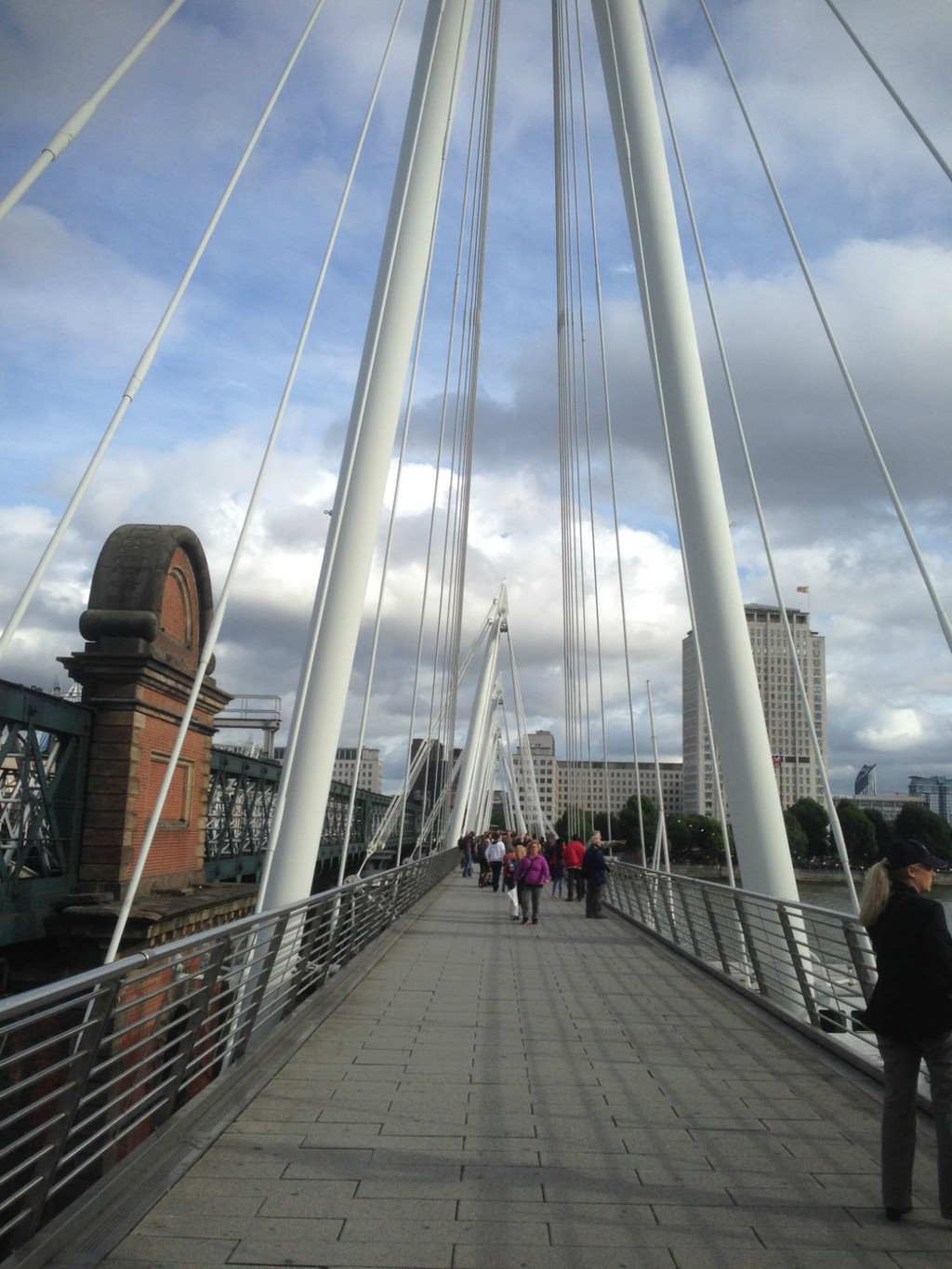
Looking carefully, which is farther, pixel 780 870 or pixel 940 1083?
pixel 780 870

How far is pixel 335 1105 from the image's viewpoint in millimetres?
5105

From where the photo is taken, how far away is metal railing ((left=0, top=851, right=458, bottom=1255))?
331cm

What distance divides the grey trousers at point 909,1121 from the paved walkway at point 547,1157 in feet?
0.34

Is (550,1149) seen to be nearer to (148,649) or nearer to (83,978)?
(83,978)

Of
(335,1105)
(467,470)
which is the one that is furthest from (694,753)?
(335,1105)

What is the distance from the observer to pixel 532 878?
1520 cm

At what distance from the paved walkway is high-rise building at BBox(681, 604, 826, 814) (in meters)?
3.35

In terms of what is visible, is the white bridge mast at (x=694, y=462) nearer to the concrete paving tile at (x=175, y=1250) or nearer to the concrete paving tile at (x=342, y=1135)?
the concrete paving tile at (x=342, y=1135)

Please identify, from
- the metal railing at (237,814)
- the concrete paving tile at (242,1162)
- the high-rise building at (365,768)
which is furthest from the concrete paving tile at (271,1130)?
the high-rise building at (365,768)

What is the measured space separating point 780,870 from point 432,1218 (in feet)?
19.2

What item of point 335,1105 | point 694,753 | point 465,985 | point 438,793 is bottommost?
point 335,1105

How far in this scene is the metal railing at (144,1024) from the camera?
3314mm

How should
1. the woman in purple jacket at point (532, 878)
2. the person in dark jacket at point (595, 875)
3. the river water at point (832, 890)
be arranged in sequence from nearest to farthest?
the woman in purple jacket at point (532, 878), the person in dark jacket at point (595, 875), the river water at point (832, 890)

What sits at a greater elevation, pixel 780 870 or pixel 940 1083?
pixel 780 870
